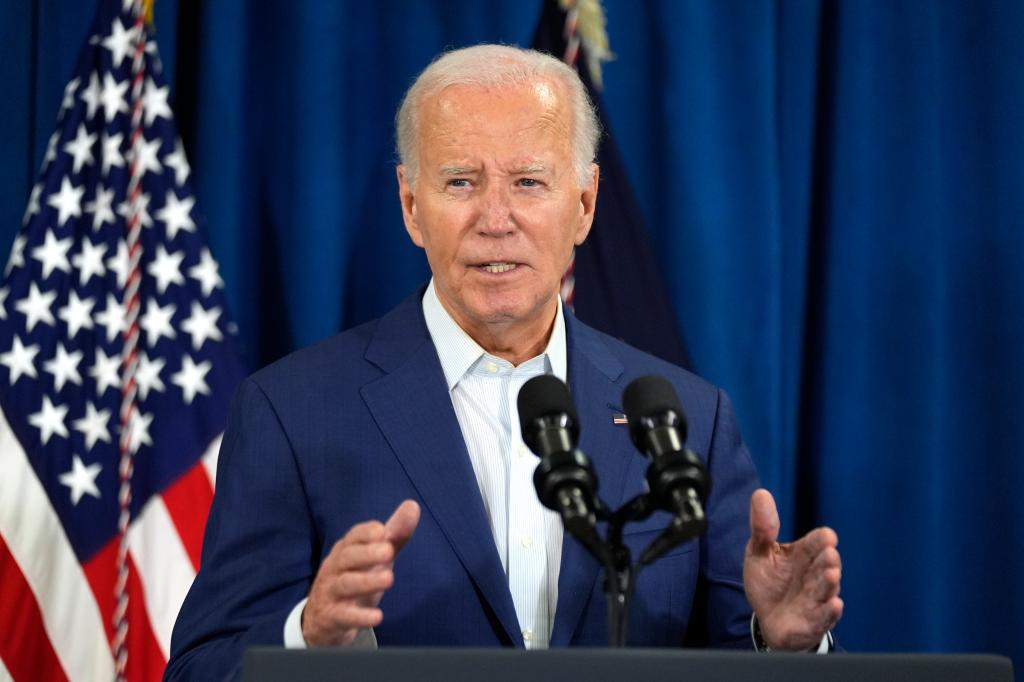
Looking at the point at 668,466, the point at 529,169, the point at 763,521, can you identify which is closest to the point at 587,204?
the point at 529,169

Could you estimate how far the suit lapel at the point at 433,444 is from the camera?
2072mm

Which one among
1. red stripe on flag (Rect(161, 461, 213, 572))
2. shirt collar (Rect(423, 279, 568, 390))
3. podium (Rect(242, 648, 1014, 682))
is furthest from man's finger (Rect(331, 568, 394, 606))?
red stripe on flag (Rect(161, 461, 213, 572))

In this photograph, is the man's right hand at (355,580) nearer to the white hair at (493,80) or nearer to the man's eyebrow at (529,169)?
the man's eyebrow at (529,169)

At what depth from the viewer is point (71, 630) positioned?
114 inches

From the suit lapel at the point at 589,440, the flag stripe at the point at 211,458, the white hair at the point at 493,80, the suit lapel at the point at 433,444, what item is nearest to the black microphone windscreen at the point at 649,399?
the suit lapel at the point at 589,440

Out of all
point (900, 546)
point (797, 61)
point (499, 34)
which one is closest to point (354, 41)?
point (499, 34)

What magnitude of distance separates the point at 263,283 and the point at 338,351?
1102 mm

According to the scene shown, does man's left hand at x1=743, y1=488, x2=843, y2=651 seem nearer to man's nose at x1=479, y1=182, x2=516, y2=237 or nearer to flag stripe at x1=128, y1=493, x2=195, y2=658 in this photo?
man's nose at x1=479, y1=182, x2=516, y2=237

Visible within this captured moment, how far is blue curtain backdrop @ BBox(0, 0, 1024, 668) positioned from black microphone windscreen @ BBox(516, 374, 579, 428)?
5.70ft

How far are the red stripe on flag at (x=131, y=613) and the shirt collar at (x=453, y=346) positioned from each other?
1.08 m

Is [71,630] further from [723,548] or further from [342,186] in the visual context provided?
[723,548]

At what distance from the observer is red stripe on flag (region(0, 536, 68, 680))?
9.29 ft

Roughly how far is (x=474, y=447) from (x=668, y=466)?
0.82 m

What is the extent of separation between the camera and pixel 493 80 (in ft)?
7.47
